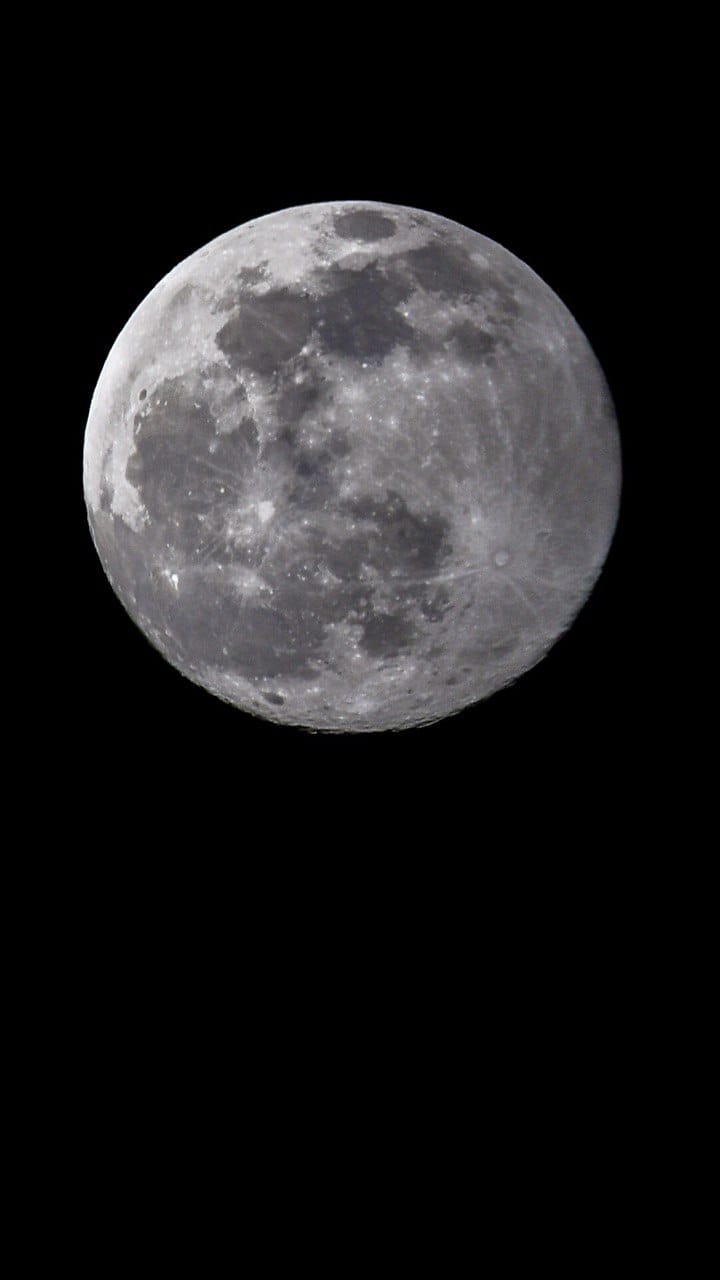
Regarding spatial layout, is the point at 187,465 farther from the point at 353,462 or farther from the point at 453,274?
the point at 453,274

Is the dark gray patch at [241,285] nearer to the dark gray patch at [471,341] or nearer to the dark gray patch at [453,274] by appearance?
the dark gray patch at [453,274]

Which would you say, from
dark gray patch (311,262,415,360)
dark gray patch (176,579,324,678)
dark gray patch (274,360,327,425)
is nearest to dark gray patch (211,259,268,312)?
dark gray patch (311,262,415,360)

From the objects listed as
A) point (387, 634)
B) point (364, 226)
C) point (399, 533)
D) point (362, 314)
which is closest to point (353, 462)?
point (399, 533)

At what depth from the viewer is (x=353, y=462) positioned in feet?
13.5

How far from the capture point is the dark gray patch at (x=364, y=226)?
14.5ft

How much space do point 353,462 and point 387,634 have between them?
2.20ft

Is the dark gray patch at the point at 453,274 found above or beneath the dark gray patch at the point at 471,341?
above

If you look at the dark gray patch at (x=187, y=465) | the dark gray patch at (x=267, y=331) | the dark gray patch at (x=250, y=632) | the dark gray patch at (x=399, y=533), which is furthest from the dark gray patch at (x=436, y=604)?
the dark gray patch at (x=267, y=331)

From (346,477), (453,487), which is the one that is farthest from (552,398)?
A: (346,477)

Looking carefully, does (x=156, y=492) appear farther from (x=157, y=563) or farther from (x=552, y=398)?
(x=552, y=398)

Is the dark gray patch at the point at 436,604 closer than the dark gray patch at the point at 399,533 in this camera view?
No

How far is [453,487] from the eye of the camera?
418 centimetres

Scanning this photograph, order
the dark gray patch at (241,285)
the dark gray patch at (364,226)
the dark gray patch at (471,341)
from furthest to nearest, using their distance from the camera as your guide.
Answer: the dark gray patch at (364,226), the dark gray patch at (241,285), the dark gray patch at (471,341)

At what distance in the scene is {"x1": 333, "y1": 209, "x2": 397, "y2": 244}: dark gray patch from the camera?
4.43 metres
